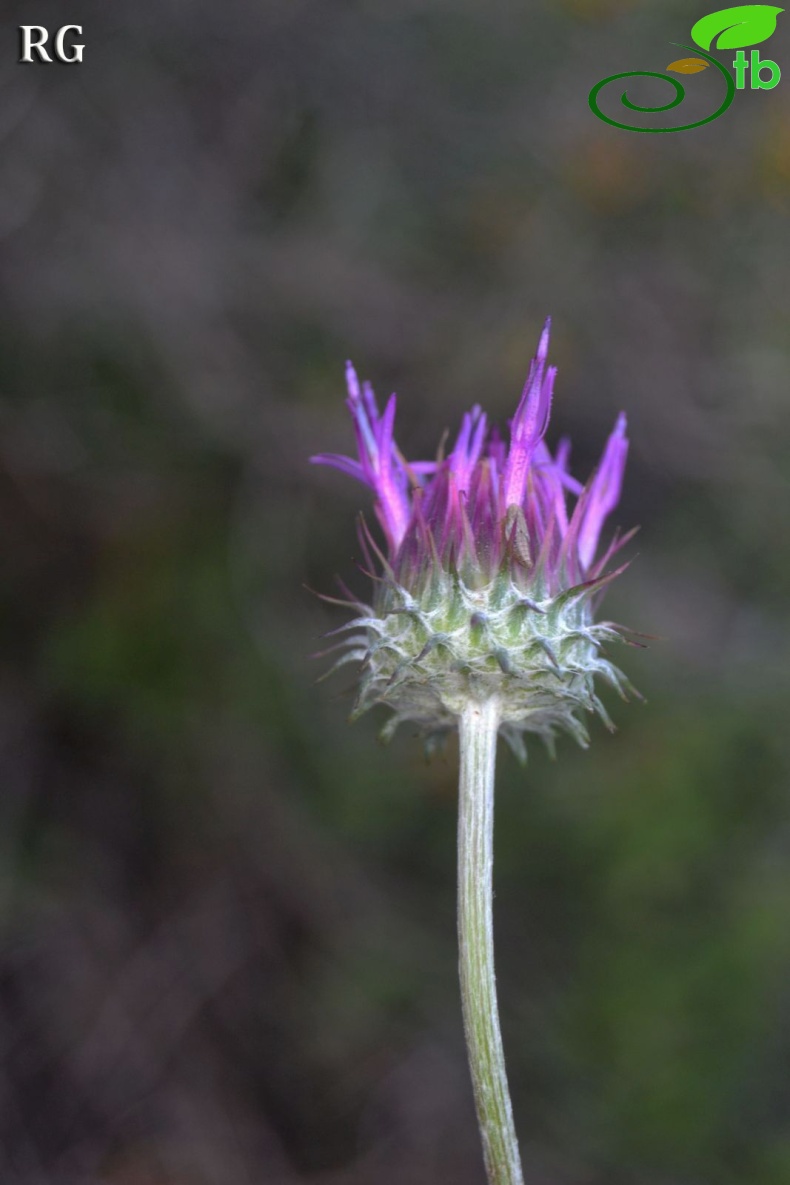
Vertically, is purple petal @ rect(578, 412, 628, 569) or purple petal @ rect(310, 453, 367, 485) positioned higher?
purple petal @ rect(310, 453, 367, 485)

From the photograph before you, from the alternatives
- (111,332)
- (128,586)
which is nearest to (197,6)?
(111,332)

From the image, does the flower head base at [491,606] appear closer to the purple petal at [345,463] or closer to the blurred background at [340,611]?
the purple petal at [345,463]

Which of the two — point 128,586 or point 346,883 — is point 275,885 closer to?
point 346,883

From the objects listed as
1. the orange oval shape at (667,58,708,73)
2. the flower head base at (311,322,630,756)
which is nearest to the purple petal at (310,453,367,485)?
the flower head base at (311,322,630,756)

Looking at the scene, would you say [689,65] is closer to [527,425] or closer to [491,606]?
[527,425]

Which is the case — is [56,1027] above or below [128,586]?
below

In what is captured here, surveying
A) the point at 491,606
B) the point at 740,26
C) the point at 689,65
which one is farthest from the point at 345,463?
the point at 689,65

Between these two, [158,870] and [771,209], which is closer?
[158,870]

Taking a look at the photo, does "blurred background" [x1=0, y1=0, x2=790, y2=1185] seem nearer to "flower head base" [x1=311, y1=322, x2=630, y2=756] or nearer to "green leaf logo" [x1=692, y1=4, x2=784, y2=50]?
"green leaf logo" [x1=692, y1=4, x2=784, y2=50]
